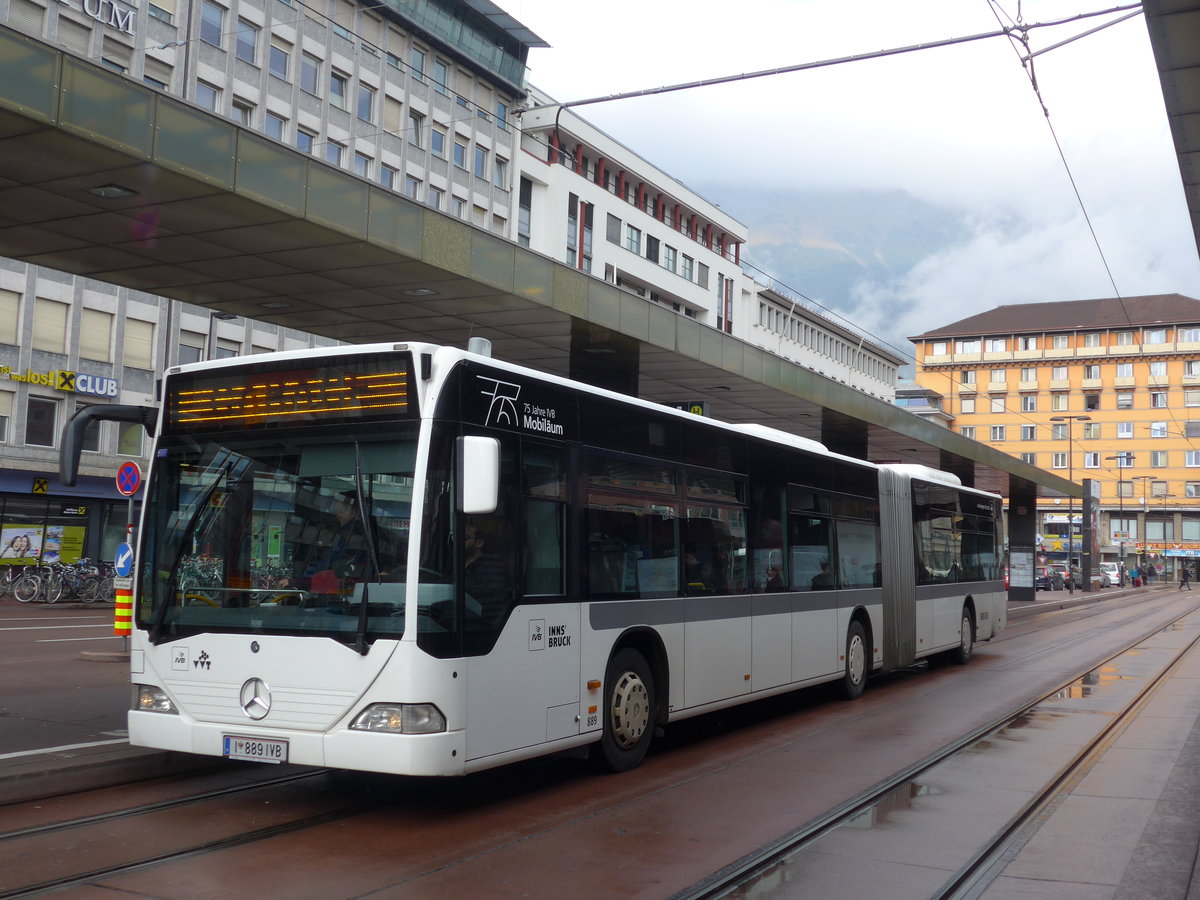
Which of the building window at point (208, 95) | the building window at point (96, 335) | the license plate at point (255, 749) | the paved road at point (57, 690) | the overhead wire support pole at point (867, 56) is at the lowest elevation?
the paved road at point (57, 690)

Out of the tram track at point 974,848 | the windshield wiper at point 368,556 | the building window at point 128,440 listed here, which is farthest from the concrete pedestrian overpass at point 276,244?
the building window at point 128,440

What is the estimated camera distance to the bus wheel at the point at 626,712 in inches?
364

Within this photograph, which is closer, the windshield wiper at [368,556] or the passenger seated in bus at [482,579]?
the windshield wiper at [368,556]

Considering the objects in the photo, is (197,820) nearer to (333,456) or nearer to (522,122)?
(333,456)

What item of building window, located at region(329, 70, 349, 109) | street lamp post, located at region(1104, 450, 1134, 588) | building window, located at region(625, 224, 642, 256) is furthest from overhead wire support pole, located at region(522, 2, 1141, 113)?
street lamp post, located at region(1104, 450, 1134, 588)

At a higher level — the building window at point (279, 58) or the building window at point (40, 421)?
the building window at point (279, 58)

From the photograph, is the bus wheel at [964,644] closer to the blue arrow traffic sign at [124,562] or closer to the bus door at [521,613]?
the blue arrow traffic sign at [124,562]

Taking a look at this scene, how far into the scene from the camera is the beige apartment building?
114688 mm

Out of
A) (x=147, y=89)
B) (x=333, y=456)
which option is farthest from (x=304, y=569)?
(x=147, y=89)

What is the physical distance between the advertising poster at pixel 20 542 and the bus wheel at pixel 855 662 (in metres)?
29.3

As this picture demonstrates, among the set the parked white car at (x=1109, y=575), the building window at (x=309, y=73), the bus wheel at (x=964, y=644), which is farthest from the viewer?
the parked white car at (x=1109, y=575)

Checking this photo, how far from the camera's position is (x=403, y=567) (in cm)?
736

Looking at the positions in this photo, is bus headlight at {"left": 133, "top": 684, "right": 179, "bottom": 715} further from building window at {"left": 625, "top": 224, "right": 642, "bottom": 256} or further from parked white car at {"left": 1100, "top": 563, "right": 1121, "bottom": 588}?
parked white car at {"left": 1100, "top": 563, "right": 1121, "bottom": 588}

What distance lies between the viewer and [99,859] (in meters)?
6.48
